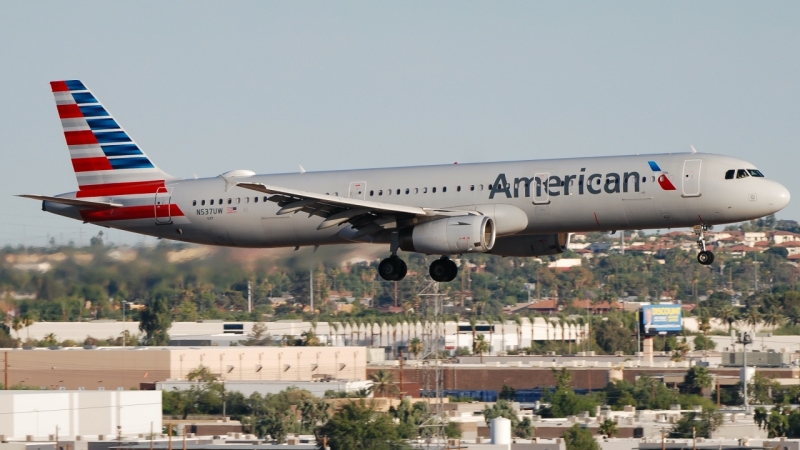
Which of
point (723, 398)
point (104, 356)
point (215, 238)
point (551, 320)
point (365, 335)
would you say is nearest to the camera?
point (215, 238)

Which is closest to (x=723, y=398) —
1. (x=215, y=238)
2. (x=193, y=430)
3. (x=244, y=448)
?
(x=193, y=430)

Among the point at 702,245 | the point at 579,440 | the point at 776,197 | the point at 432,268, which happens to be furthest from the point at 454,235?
the point at 579,440

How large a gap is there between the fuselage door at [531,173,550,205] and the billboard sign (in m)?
125

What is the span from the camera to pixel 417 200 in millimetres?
46406

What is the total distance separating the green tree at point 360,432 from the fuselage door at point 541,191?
127 ft

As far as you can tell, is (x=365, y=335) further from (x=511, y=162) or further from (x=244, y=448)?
(x=511, y=162)

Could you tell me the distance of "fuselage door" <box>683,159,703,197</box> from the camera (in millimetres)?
43219

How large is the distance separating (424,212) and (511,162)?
3.52 metres

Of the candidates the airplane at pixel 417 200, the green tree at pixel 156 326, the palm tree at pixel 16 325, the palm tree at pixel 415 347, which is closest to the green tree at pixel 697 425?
the airplane at pixel 417 200

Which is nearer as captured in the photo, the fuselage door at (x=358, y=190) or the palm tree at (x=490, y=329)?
the fuselage door at (x=358, y=190)

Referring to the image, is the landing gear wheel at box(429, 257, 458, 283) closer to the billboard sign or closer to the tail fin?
the tail fin

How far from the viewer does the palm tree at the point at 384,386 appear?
390 feet

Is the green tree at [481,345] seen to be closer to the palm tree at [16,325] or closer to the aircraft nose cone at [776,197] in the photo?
the palm tree at [16,325]

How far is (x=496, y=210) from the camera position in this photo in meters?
44.8
